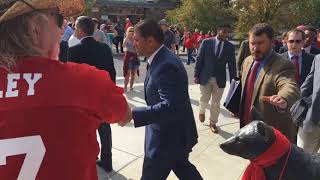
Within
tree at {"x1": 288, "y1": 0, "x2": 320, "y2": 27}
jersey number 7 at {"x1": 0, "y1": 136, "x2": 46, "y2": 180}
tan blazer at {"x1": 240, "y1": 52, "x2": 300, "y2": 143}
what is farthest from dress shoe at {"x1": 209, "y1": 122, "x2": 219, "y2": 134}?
tree at {"x1": 288, "y1": 0, "x2": 320, "y2": 27}

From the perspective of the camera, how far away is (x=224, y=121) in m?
7.35

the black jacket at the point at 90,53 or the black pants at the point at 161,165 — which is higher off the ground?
the black jacket at the point at 90,53

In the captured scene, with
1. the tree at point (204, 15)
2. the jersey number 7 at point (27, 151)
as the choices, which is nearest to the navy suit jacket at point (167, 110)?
the jersey number 7 at point (27, 151)

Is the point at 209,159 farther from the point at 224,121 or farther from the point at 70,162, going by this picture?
the point at 70,162

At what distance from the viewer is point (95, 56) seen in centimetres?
490

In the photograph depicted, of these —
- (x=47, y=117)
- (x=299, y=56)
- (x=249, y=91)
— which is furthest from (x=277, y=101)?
(x=299, y=56)

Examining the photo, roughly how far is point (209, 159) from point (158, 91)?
8.34ft

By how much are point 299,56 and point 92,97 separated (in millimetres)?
4077

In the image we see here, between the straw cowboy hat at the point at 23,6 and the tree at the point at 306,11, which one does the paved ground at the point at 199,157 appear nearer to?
the straw cowboy hat at the point at 23,6

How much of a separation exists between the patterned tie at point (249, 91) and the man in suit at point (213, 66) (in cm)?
305

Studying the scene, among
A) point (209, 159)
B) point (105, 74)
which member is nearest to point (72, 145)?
point (105, 74)

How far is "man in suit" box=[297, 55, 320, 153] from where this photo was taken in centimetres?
383

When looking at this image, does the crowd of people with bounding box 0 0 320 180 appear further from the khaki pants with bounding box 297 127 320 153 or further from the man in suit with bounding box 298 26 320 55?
the man in suit with bounding box 298 26 320 55

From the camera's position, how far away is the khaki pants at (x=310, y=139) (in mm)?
4031
